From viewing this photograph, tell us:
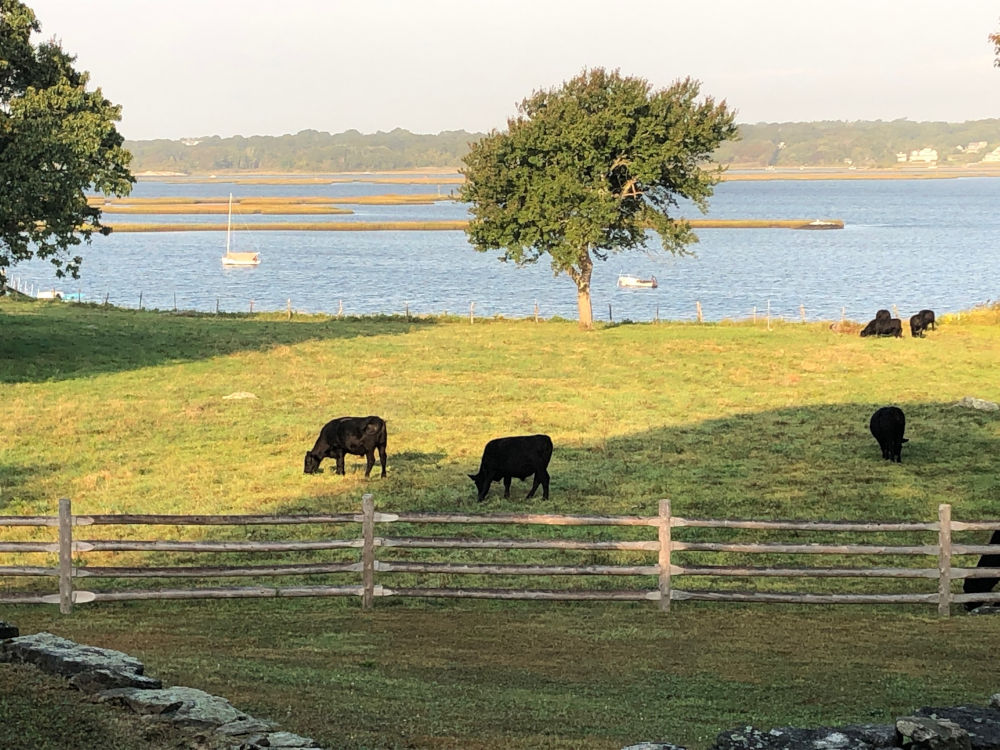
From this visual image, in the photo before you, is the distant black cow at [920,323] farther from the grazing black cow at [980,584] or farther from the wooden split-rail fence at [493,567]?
the wooden split-rail fence at [493,567]

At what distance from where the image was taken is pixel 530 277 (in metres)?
124

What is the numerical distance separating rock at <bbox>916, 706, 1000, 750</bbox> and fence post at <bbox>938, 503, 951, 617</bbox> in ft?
21.2

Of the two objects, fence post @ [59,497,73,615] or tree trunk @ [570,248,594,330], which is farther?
tree trunk @ [570,248,594,330]

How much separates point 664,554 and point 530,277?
108439 mm

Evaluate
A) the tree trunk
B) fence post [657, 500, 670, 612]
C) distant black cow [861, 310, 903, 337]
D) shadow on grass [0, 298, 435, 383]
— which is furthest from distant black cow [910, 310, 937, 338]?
fence post [657, 500, 670, 612]

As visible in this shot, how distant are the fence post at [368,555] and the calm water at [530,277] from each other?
63327 millimetres

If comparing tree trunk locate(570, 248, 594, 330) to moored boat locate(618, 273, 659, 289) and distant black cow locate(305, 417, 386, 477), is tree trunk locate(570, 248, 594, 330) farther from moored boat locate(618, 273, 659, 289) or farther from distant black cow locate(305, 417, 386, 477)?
moored boat locate(618, 273, 659, 289)

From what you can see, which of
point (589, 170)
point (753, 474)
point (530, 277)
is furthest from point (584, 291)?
point (530, 277)

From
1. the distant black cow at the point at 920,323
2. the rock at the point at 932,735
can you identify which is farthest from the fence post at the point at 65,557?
the distant black cow at the point at 920,323

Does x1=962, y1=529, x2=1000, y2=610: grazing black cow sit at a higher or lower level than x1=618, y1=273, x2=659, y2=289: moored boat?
lower

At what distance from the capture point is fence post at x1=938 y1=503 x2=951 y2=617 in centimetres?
1566

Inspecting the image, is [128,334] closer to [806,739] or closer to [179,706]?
[179,706]

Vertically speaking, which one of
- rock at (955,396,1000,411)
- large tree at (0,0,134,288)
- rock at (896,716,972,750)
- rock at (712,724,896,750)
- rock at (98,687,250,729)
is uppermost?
large tree at (0,0,134,288)

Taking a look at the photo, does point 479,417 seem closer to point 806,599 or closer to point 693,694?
point 806,599
